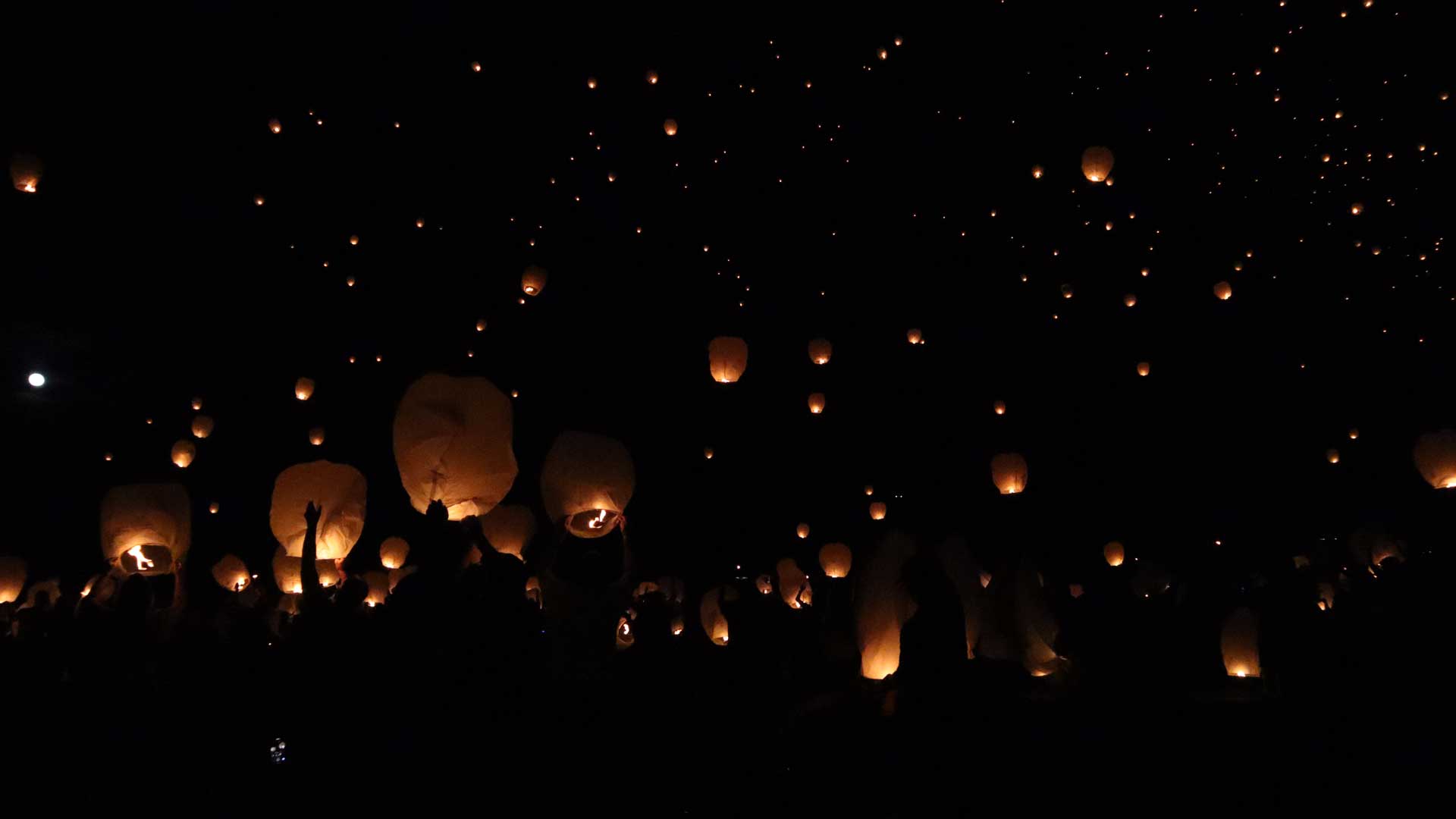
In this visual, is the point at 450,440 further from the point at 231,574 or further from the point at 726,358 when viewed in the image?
the point at 231,574

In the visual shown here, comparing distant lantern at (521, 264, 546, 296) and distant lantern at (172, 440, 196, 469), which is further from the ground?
distant lantern at (521, 264, 546, 296)

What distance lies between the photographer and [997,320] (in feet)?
24.8

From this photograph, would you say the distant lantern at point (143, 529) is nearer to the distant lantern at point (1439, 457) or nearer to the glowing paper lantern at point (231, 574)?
the glowing paper lantern at point (231, 574)

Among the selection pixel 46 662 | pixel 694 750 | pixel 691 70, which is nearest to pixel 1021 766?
pixel 694 750

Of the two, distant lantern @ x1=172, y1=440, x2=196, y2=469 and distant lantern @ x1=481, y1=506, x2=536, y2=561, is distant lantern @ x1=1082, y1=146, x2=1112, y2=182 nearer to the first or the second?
distant lantern @ x1=481, y1=506, x2=536, y2=561

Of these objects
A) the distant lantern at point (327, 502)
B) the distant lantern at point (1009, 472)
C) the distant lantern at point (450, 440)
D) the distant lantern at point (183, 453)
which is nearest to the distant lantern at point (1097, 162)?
the distant lantern at point (1009, 472)

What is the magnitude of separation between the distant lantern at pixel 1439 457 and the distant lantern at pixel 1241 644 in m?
2.69

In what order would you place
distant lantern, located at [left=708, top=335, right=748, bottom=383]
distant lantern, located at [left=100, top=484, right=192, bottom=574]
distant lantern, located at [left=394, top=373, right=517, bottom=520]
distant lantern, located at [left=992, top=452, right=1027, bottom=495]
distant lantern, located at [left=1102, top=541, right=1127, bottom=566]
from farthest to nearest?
distant lantern, located at [left=1102, top=541, right=1127, bottom=566] → distant lantern, located at [left=992, top=452, right=1027, bottom=495] → distant lantern, located at [left=708, top=335, right=748, bottom=383] → distant lantern, located at [left=100, top=484, right=192, bottom=574] → distant lantern, located at [left=394, top=373, right=517, bottom=520]

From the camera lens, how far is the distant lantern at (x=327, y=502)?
11.3ft

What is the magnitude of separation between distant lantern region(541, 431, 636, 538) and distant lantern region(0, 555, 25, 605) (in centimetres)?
350

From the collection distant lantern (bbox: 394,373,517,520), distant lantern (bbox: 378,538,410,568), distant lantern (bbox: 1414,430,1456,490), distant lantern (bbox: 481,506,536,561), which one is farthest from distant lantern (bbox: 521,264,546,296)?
distant lantern (bbox: 1414,430,1456,490)

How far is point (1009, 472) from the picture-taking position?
5965mm

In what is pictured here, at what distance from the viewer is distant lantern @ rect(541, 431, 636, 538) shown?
113 inches

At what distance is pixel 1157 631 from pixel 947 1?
6308 mm
